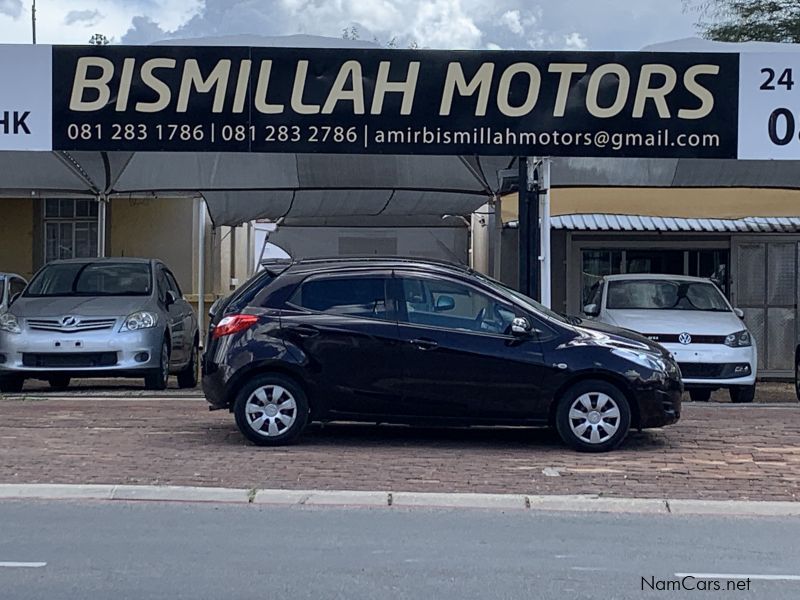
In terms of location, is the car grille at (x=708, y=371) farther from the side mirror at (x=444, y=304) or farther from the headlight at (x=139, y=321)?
the headlight at (x=139, y=321)

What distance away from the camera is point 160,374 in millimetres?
14055

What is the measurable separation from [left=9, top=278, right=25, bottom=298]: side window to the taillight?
739cm

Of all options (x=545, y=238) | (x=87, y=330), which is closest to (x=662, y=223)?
(x=545, y=238)

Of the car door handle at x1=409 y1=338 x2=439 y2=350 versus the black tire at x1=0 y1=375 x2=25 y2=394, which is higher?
the car door handle at x1=409 y1=338 x2=439 y2=350

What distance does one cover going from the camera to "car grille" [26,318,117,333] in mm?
13648

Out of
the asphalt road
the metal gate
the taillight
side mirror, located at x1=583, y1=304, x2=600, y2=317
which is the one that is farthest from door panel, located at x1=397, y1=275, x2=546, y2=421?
the metal gate

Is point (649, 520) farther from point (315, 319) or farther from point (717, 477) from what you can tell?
point (315, 319)

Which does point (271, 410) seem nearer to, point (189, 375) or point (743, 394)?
point (189, 375)

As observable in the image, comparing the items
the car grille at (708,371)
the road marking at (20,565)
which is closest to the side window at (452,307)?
the road marking at (20,565)

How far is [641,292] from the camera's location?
15398 millimetres

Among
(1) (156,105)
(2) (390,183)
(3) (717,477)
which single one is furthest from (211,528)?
(2) (390,183)

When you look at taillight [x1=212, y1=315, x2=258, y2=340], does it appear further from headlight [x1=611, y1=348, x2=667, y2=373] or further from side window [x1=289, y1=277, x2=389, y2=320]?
headlight [x1=611, y1=348, x2=667, y2=373]

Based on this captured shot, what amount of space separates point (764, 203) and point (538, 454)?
10.2 m

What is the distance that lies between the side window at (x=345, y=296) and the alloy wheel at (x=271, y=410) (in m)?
0.82
